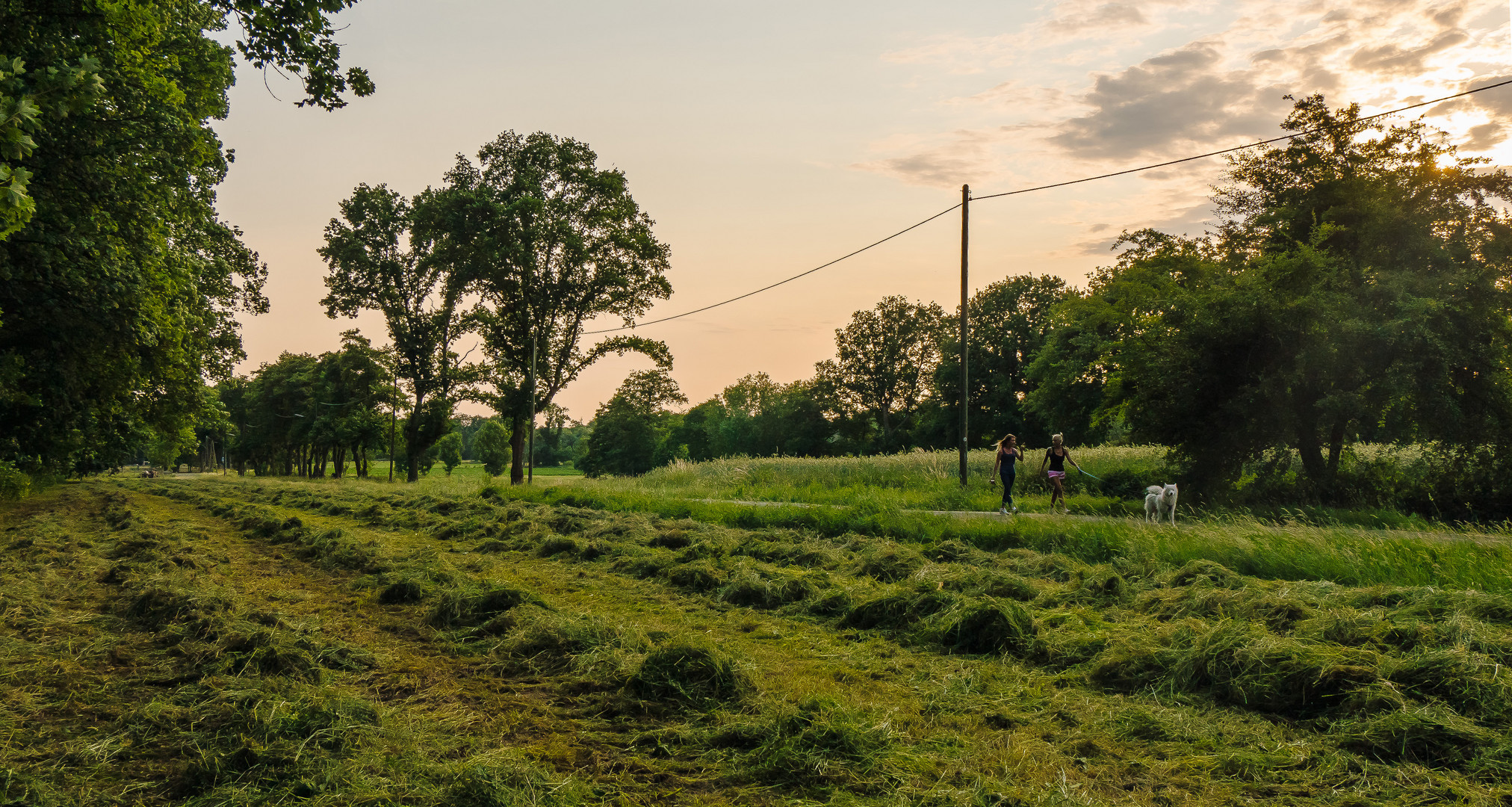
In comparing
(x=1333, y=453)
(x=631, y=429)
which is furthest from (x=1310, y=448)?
(x=631, y=429)

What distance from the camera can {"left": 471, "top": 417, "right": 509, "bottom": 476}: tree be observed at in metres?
86.8

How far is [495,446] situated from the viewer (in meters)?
88.1

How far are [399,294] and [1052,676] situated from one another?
43.3 meters

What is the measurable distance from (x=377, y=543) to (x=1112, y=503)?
47.0ft

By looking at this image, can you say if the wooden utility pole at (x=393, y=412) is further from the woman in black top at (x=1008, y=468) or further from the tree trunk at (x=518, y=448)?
the woman in black top at (x=1008, y=468)

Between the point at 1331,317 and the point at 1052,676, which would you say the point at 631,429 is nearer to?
the point at 1331,317

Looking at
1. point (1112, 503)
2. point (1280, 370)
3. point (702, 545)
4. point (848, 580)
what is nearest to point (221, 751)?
point (848, 580)

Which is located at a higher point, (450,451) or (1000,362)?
(1000,362)

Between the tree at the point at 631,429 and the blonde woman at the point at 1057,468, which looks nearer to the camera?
the blonde woman at the point at 1057,468

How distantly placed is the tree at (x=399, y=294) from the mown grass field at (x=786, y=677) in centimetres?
3391

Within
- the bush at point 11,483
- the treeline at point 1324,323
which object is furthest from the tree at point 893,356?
the bush at point 11,483

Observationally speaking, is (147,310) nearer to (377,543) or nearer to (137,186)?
(137,186)

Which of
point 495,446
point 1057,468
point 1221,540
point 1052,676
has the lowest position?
point 495,446

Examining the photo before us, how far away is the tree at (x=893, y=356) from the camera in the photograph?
6969 cm
